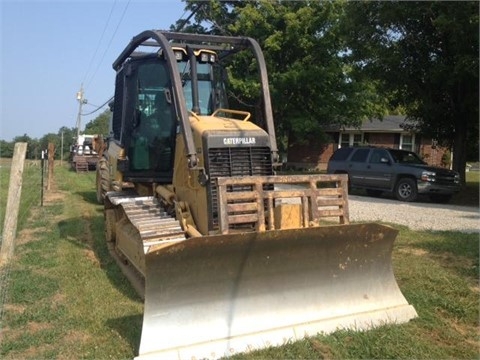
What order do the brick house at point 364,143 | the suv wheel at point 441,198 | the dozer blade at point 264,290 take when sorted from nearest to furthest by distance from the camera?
the dozer blade at point 264,290
the suv wheel at point 441,198
the brick house at point 364,143

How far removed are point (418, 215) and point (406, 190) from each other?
13.1 feet

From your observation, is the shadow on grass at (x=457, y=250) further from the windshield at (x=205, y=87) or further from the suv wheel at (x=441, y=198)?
the suv wheel at (x=441, y=198)

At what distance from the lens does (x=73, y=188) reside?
19.1 metres

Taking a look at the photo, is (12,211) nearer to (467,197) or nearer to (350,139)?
(467,197)

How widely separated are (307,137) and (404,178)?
41.9 ft

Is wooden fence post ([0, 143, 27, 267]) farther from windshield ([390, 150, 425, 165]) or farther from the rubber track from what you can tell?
windshield ([390, 150, 425, 165])

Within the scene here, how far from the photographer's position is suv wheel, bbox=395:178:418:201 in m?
16.1

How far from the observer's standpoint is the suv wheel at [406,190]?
16.1 meters

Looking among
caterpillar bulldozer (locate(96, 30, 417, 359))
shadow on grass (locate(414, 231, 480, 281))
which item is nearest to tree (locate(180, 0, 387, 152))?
shadow on grass (locate(414, 231, 480, 281))

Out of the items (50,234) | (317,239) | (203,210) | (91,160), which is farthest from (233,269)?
(91,160)

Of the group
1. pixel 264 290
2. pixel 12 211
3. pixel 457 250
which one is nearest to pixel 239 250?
pixel 264 290

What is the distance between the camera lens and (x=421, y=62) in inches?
671

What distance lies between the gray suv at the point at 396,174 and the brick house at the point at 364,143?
15088mm

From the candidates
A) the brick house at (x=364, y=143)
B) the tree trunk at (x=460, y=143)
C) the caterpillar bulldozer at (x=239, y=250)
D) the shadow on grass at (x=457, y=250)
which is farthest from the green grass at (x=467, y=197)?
the brick house at (x=364, y=143)
